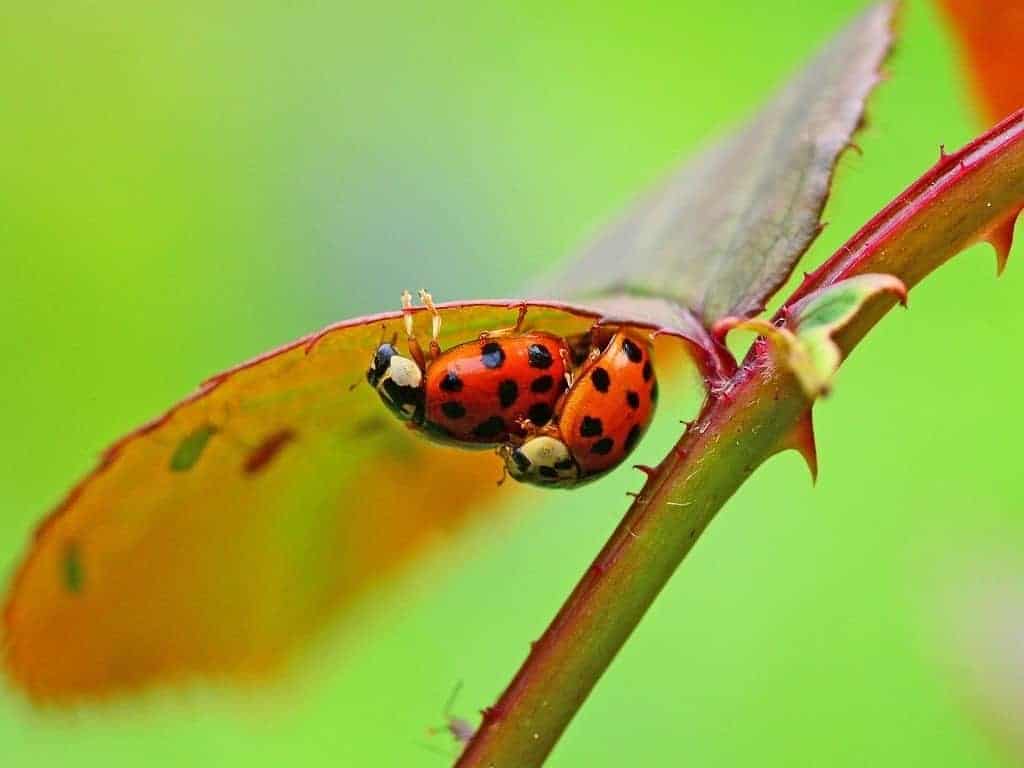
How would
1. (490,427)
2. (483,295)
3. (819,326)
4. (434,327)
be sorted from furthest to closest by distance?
1. (483,295)
2. (490,427)
3. (434,327)
4. (819,326)

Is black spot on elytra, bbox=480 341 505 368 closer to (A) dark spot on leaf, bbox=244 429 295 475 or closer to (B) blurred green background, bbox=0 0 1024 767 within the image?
(A) dark spot on leaf, bbox=244 429 295 475

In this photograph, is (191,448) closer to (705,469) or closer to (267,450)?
(267,450)

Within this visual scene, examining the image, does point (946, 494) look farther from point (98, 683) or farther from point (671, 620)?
point (98, 683)

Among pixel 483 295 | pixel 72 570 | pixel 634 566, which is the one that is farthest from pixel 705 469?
pixel 483 295

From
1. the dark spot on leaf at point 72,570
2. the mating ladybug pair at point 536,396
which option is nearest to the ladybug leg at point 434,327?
the mating ladybug pair at point 536,396

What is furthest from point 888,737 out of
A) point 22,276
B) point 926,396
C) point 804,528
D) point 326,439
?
point 22,276
